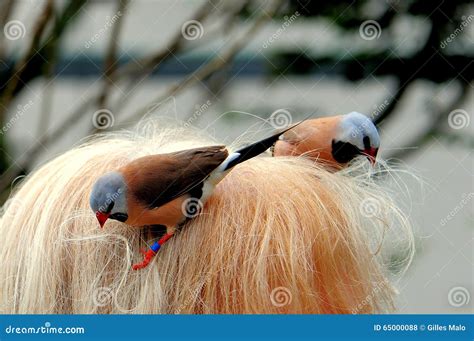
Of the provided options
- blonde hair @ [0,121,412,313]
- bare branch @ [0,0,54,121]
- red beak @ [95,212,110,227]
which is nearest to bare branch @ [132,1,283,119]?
bare branch @ [0,0,54,121]

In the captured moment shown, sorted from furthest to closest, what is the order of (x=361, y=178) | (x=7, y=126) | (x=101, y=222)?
(x=7, y=126), (x=361, y=178), (x=101, y=222)

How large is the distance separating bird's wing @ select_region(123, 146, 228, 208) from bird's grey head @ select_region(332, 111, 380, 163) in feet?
0.67

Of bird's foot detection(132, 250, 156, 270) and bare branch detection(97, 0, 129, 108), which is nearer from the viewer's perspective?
bird's foot detection(132, 250, 156, 270)

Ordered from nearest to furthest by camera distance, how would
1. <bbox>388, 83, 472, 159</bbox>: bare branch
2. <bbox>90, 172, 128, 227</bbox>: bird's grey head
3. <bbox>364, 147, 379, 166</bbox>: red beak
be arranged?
1. <bbox>90, 172, 128, 227</bbox>: bird's grey head
2. <bbox>364, 147, 379, 166</bbox>: red beak
3. <bbox>388, 83, 472, 159</bbox>: bare branch

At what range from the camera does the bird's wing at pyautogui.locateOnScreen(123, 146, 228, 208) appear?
609 millimetres

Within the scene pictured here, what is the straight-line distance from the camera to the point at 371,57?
1291 mm

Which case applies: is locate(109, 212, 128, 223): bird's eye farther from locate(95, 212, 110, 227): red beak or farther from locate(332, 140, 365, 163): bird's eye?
locate(332, 140, 365, 163): bird's eye

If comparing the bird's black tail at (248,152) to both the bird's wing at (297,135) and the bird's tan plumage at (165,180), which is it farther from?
the bird's wing at (297,135)

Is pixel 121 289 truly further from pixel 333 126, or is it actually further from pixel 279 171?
pixel 333 126

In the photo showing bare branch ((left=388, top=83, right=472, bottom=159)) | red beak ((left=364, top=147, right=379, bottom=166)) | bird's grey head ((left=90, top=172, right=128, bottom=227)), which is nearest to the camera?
bird's grey head ((left=90, top=172, right=128, bottom=227))

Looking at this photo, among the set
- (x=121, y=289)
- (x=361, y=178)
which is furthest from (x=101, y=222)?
(x=361, y=178)

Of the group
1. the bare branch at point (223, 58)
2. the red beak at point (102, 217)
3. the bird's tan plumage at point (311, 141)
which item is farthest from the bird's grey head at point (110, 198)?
the bare branch at point (223, 58)

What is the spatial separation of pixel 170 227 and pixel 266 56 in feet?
2.43

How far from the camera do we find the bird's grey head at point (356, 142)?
0.79m
